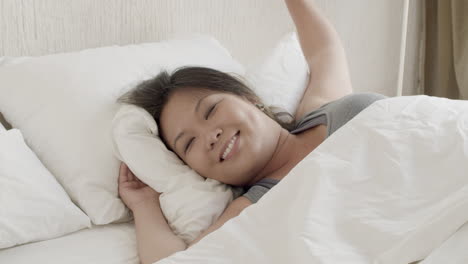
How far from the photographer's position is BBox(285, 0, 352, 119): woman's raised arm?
1.57 meters

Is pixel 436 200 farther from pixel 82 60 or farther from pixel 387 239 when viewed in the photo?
pixel 82 60

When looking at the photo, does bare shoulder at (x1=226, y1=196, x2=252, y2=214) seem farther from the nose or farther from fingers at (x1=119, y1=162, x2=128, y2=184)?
fingers at (x1=119, y1=162, x2=128, y2=184)

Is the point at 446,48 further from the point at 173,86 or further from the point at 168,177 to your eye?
the point at 168,177

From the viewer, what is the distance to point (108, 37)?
5.45ft

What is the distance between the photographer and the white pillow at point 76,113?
1.30m

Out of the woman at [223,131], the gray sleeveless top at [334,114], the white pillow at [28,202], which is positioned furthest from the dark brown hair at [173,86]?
the white pillow at [28,202]

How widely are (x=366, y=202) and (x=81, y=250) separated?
54cm

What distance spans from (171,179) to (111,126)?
0.19m

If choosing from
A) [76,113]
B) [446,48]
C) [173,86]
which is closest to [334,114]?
[173,86]

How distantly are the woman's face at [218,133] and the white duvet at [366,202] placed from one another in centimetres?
24

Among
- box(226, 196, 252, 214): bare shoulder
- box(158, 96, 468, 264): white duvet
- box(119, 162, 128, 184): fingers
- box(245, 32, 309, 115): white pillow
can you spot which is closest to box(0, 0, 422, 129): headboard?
box(245, 32, 309, 115): white pillow

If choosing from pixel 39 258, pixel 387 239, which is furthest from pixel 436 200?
pixel 39 258

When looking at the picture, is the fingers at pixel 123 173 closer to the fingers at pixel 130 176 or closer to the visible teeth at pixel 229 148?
the fingers at pixel 130 176

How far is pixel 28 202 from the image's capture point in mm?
1136
